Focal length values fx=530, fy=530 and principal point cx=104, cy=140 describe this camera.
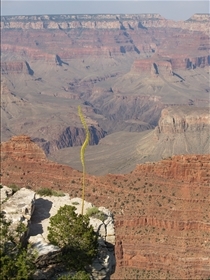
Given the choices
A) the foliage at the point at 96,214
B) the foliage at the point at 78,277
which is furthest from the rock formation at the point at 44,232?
the foliage at the point at 78,277

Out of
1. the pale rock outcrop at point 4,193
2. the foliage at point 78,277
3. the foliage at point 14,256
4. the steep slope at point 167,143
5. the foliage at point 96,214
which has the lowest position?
the foliage at point 78,277

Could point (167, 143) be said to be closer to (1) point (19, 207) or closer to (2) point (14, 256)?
(1) point (19, 207)

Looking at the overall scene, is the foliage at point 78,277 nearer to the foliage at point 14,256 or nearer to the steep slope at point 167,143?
the foliage at point 14,256

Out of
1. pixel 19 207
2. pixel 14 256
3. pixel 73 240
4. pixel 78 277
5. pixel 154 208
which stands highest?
pixel 154 208

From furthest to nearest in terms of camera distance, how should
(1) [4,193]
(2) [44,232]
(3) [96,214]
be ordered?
(1) [4,193] → (3) [96,214] → (2) [44,232]

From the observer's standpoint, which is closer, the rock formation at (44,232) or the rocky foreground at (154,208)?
the rock formation at (44,232)

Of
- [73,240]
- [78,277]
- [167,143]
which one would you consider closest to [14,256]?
[78,277]

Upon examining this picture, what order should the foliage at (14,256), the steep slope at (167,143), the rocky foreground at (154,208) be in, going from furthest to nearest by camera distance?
the steep slope at (167,143) → the rocky foreground at (154,208) → the foliage at (14,256)
